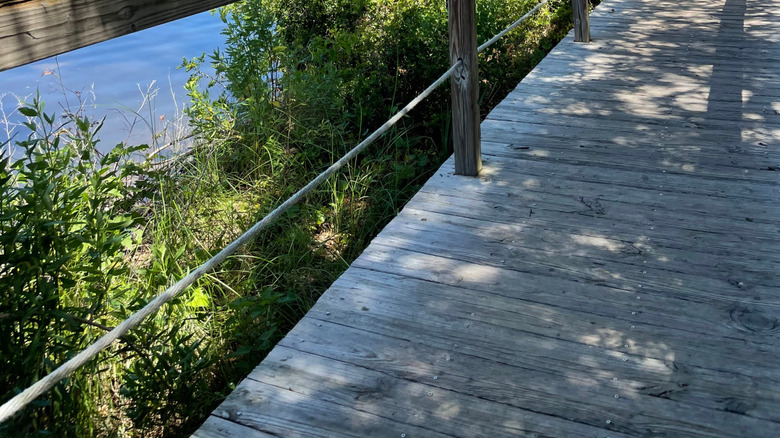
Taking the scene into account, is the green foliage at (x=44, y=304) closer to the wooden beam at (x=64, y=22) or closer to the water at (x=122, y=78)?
the wooden beam at (x=64, y=22)

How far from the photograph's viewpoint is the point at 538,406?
202cm

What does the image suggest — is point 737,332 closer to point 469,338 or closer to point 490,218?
point 469,338

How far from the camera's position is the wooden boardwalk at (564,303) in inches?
79.1

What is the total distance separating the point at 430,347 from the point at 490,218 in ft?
3.28

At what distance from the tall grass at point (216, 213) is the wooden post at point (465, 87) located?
28.5 inches

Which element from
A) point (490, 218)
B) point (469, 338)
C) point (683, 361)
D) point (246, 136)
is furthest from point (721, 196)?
point (246, 136)

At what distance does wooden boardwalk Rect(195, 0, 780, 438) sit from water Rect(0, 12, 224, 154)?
273cm

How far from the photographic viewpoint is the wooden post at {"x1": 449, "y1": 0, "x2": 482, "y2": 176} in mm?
3273

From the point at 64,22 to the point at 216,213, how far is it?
7.85 feet

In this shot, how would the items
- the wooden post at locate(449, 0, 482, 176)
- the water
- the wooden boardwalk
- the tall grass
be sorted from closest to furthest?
the wooden boardwalk → the tall grass → the wooden post at locate(449, 0, 482, 176) → the water

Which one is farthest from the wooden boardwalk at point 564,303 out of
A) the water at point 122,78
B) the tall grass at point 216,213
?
the water at point 122,78

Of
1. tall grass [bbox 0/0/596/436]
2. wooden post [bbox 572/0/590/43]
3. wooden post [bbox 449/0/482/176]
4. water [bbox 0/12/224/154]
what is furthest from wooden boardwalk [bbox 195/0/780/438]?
water [bbox 0/12/224/154]

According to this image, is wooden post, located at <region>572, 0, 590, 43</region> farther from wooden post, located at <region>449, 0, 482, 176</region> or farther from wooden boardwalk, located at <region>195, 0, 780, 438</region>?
wooden post, located at <region>449, 0, 482, 176</region>

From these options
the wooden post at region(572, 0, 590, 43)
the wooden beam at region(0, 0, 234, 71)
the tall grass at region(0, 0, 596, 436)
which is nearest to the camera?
the wooden beam at region(0, 0, 234, 71)
